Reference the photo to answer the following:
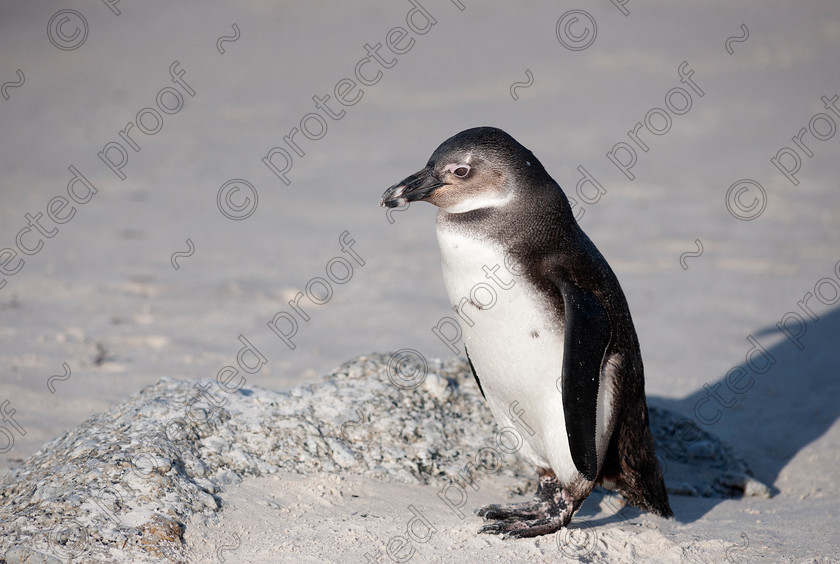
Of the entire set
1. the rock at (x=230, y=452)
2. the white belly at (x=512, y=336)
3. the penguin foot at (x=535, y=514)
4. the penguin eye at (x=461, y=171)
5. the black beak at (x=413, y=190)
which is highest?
the penguin eye at (x=461, y=171)

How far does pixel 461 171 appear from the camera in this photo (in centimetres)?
361

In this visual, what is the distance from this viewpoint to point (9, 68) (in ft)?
42.3

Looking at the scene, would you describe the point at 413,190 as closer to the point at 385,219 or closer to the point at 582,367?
the point at 582,367

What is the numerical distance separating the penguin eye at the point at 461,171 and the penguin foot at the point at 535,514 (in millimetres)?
1360

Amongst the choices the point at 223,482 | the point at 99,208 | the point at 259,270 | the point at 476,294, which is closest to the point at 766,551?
the point at 476,294

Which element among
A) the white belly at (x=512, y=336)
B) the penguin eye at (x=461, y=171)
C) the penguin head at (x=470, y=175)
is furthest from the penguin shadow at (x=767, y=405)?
the penguin eye at (x=461, y=171)

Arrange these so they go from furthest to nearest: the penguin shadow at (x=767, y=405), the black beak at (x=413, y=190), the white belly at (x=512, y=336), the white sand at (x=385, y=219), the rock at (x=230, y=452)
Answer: the penguin shadow at (x=767, y=405)
the white sand at (x=385, y=219)
the black beak at (x=413, y=190)
the white belly at (x=512, y=336)
the rock at (x=230, y=452)

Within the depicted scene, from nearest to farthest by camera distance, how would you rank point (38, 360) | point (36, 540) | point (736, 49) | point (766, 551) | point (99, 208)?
1. point (36, 540)
2. point (766, 551)
3. point (38, 360)
4. point (99, 208)
5. point (736, 49)

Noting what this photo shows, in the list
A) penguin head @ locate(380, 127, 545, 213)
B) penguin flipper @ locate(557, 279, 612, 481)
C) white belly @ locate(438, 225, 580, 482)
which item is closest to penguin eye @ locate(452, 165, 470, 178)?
penguin head @ locate(380, 127, 545, 213)

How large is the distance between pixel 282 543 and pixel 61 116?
995 cm

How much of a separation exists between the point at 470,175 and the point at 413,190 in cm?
24

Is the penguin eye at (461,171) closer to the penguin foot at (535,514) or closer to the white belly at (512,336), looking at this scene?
the white belly at (512,336)

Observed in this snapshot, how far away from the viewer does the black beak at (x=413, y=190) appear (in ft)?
11.9

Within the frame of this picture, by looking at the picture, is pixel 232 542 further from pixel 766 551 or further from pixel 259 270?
pixel 259 270
